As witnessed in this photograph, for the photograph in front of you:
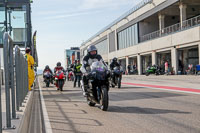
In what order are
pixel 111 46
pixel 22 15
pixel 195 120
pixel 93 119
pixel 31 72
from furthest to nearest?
pixel 111 46 < pixel 22 15 < pixel 31 72 < pixel 93 119 < pixel 195 120

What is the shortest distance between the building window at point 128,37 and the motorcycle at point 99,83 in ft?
130

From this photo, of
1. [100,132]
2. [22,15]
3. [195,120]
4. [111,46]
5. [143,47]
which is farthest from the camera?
[111,46]

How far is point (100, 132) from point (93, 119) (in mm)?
1313

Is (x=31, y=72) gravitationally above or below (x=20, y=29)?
below

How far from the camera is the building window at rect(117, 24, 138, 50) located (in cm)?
4786

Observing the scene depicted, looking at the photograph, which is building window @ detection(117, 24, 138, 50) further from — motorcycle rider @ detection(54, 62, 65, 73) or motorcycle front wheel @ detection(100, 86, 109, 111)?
motorcycle front wheel @ detection(100, 86, 109, 111)

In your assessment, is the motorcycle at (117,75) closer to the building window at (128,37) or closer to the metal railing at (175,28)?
the metal railing at (175,28)

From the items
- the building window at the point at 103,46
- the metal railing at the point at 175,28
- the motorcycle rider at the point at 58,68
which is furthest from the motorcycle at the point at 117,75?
the building window at the point at 103,46

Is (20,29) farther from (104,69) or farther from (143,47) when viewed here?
(143,47)

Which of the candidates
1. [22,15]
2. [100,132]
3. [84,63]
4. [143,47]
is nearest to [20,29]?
[22,15]

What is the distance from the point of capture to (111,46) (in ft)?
208

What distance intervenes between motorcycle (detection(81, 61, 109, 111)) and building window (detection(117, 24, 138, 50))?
3965 centimetres

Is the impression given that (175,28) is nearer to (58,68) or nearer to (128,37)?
(128,37)

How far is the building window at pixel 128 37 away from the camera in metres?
47.9
